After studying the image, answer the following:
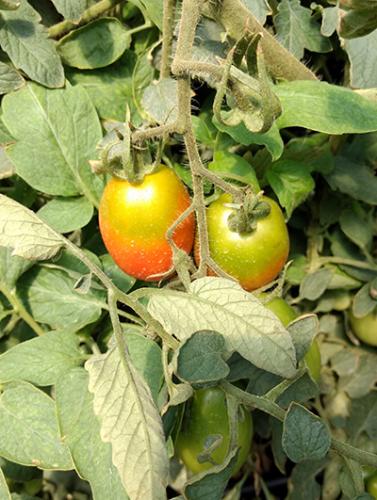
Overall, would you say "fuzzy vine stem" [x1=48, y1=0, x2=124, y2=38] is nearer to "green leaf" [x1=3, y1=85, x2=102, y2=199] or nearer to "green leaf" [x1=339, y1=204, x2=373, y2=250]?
"green leaf" [x1=3, y1=85, x2=102, y2=199]

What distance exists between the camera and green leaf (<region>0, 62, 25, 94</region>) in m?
0.76

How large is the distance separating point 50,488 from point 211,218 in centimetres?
49

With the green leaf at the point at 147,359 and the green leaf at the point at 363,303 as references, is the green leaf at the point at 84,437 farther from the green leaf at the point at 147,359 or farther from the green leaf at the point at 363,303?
the green leaf at the point at 363,303

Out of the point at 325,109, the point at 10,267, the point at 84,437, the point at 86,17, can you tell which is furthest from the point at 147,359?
the point at 86,17

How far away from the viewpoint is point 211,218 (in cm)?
73

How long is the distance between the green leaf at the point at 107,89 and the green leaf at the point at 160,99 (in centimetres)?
5

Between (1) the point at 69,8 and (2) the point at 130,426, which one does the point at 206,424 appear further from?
(1) the point at 69,8

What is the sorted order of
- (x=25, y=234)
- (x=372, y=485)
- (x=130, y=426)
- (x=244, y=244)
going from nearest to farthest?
(x=130, y=426) → (x=25, y=234) → (x=244, y=244) → (x=372, y=485)

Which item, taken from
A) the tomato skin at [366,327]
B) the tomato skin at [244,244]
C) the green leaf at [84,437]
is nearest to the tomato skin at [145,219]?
the tomato skin at [244,244]

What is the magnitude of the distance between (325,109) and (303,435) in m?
0.33

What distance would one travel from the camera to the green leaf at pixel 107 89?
2.69 ft

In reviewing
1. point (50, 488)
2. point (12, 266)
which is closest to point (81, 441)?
point (12, 266)

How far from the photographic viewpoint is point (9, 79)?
2.51ft

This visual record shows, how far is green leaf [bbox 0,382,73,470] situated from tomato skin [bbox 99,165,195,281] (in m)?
0.17
